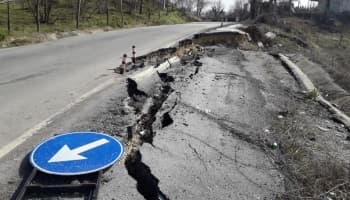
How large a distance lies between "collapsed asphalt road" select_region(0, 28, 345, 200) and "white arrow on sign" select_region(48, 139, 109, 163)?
38 centimetres

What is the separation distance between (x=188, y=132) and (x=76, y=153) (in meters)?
1.87

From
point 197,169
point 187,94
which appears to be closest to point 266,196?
point 197,169

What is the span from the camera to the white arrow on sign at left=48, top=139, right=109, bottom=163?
A: 473cm

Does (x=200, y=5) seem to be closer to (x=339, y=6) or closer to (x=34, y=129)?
(x=339, y=6)

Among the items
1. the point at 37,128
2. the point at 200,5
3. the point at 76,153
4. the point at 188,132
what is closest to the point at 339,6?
the point at 200,5

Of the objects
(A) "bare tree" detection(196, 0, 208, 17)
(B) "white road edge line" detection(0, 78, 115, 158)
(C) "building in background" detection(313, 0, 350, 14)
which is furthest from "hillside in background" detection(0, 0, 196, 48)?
(A) "bare tree" detection(196, 0, 208, 17)

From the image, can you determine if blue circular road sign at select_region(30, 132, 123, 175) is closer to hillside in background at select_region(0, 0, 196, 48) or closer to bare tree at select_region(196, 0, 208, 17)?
hillside in background at select_region(0, 0, 196, 48)

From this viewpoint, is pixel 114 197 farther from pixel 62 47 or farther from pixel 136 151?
pixel 62 47

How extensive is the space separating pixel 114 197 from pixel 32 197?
86 centimetres

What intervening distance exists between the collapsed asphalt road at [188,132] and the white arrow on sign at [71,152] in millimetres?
379

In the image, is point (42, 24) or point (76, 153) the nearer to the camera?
point (76, 153)

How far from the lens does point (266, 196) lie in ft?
14.1

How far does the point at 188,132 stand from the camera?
600 centimetres

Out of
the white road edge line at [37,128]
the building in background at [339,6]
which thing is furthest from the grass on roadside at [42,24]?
the building in background at [339,6]
